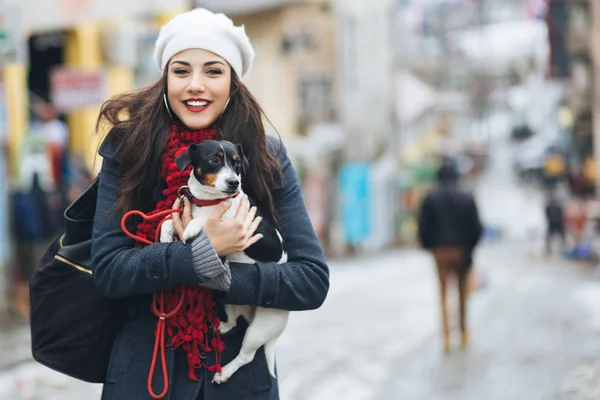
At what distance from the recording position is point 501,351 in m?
12.4

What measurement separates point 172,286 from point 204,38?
0.77 m

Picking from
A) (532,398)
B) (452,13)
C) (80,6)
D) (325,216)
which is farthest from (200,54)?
(452,13)

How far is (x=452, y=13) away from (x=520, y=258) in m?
55.0

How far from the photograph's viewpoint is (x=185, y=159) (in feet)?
11.2

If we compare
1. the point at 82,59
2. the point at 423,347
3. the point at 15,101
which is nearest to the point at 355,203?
the point at 82,59

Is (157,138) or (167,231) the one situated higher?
(157,138)

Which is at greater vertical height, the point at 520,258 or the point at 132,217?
the point at 132,217

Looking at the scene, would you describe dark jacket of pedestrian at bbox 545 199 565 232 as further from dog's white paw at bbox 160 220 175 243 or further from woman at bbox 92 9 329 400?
dog's white paw at bbox 160 220 175 243

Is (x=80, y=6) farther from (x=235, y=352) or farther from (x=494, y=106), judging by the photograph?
(x=494, y=106)

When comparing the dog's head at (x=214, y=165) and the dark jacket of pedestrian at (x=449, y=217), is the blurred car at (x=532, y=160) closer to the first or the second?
the dark jacket of pedestrian at (x=449, y=217)

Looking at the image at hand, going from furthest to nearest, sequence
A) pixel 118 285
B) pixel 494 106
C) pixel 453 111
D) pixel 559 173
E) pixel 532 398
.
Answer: pixel 494 106, pixel 559 173, pixel 453 111, pixel 532 398, pixel 118 285

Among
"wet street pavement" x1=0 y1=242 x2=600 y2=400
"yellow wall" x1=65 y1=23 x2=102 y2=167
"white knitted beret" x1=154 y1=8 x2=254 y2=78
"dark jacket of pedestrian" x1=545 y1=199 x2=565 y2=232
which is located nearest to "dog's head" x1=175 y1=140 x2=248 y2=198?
"white knitted beret" x1=154 y1=8 x2=254 y2=78

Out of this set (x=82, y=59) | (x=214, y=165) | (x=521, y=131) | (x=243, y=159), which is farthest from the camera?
(x=521, y=131)

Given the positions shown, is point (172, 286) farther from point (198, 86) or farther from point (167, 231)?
point (198, 86)
